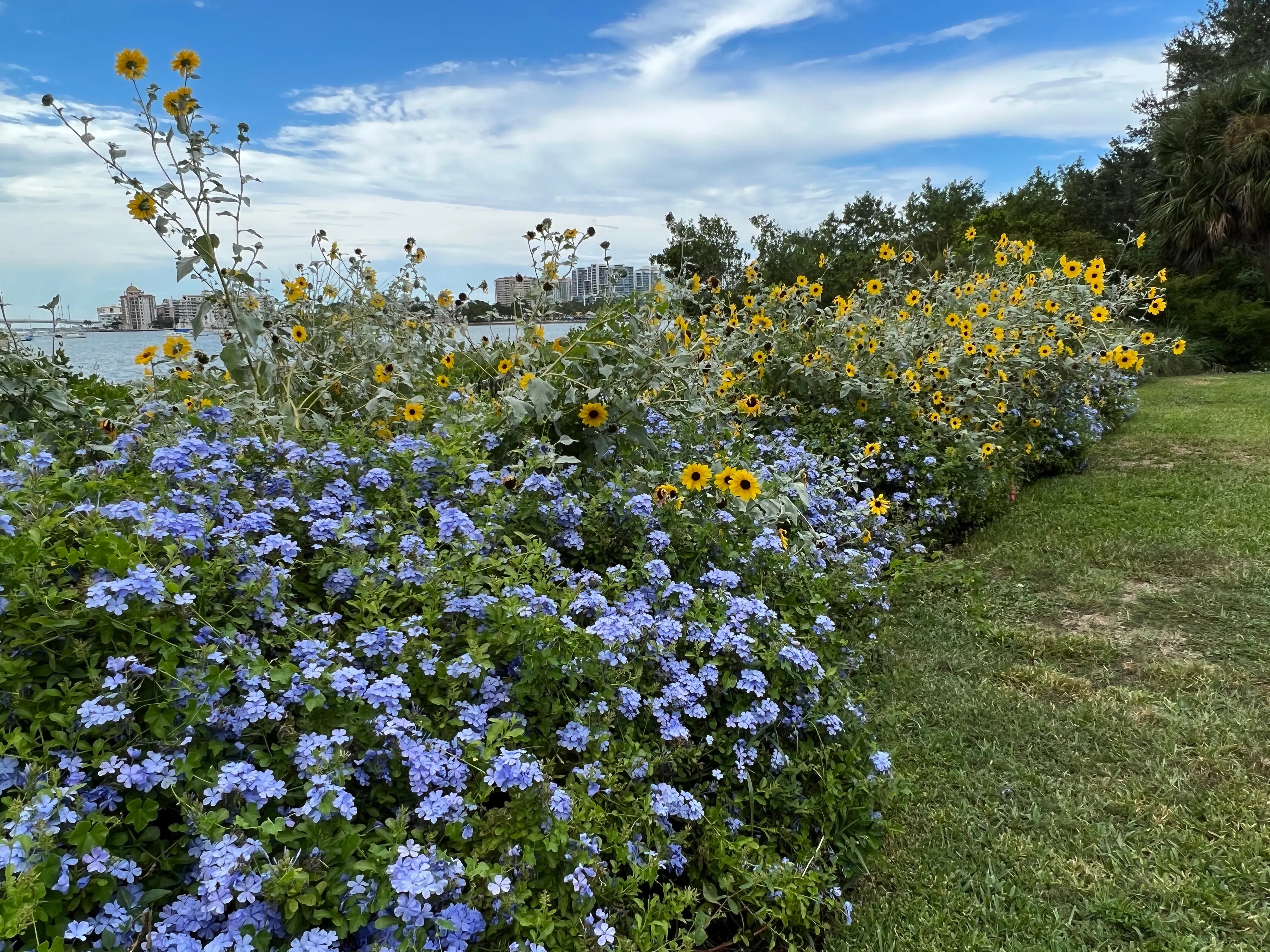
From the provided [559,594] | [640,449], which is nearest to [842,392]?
[640,449]

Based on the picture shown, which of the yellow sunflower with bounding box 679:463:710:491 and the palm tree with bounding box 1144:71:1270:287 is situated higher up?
the palm tree with bounding box 1144:71:1270:287

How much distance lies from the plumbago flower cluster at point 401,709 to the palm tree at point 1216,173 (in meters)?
15.6

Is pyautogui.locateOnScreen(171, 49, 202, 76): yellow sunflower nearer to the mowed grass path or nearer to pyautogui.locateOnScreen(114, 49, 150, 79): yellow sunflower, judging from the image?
pyautogui.locateOnScreen(114, 49, 150, 79): yellow sunflower

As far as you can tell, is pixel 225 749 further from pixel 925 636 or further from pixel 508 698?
pixel 925 636

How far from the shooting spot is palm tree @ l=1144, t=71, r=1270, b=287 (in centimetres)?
1341

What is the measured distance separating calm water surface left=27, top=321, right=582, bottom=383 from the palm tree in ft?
48.7

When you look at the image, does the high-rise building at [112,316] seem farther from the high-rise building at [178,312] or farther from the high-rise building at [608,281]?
the high-rise building at [608,281]

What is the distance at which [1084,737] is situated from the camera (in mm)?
2520

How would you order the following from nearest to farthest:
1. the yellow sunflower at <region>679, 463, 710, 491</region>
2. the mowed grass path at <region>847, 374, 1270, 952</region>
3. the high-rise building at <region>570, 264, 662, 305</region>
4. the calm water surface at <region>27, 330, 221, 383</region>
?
the mowed grass path at <region>847, 374, 1270, 952</region> → the yellow sunflower at <region>679, 463, 710, 491</region> → the calm water surface at <region>27, 330, 221, 383</region> → the high-rise building at <region>570, 264, 662, 305</region>

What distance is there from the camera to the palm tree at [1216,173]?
13414 mm

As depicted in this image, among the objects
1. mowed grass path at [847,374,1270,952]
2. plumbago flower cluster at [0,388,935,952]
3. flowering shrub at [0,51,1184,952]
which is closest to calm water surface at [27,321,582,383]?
flowering shrub at [0,51,1184,952]

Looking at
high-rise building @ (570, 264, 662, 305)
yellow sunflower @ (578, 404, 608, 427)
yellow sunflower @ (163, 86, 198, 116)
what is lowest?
yellow sunflower @ (578, 404, 608, 427)

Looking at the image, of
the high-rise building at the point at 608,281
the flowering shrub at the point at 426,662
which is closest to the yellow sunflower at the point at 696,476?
the flowering shrub at the point at 426,662

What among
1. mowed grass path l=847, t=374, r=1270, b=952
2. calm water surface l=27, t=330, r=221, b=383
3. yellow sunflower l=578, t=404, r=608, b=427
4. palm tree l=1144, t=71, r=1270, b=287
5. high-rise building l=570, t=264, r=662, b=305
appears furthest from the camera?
palm tree l=1144, t=71, r=1270, b=287
